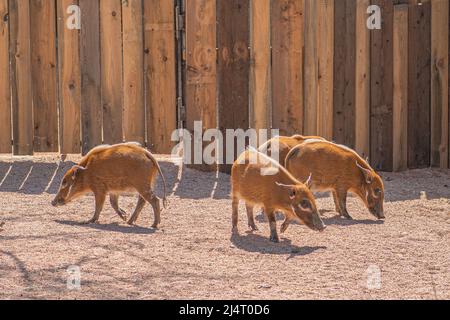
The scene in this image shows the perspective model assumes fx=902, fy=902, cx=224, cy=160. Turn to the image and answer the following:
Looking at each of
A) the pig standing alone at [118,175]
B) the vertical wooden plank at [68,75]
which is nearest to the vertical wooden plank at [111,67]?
the vertical wooden plank at [68,75]

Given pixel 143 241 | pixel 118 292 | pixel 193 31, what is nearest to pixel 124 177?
pixel 143 241

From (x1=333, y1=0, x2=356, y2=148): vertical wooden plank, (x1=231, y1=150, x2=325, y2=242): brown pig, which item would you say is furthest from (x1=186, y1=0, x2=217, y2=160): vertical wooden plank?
(x1=231, y1=150, x2=325, y2=242): brown pig

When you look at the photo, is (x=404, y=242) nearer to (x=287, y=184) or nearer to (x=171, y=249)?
(x=287, y=184)

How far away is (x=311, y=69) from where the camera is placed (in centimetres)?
1032

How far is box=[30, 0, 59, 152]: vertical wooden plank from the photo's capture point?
1035 centimetres

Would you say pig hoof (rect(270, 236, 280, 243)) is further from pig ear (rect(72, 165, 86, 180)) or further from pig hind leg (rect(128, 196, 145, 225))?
pig ear (rect(72, 165, 86, 180))

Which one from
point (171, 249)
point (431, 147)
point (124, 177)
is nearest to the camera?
point (171, 249)

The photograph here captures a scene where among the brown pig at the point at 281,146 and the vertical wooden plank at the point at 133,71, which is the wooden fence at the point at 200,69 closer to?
the vertical wooden plank at the point at 133,71

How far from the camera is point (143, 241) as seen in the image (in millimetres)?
7145

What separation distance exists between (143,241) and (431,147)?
4.96 m

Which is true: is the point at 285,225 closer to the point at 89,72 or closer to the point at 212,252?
the point at 212,252

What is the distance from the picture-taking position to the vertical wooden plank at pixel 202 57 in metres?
10.2

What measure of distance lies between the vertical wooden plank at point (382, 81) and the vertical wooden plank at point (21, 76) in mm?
3973

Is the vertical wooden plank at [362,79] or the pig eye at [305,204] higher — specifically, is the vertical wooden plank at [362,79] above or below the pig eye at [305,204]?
above
